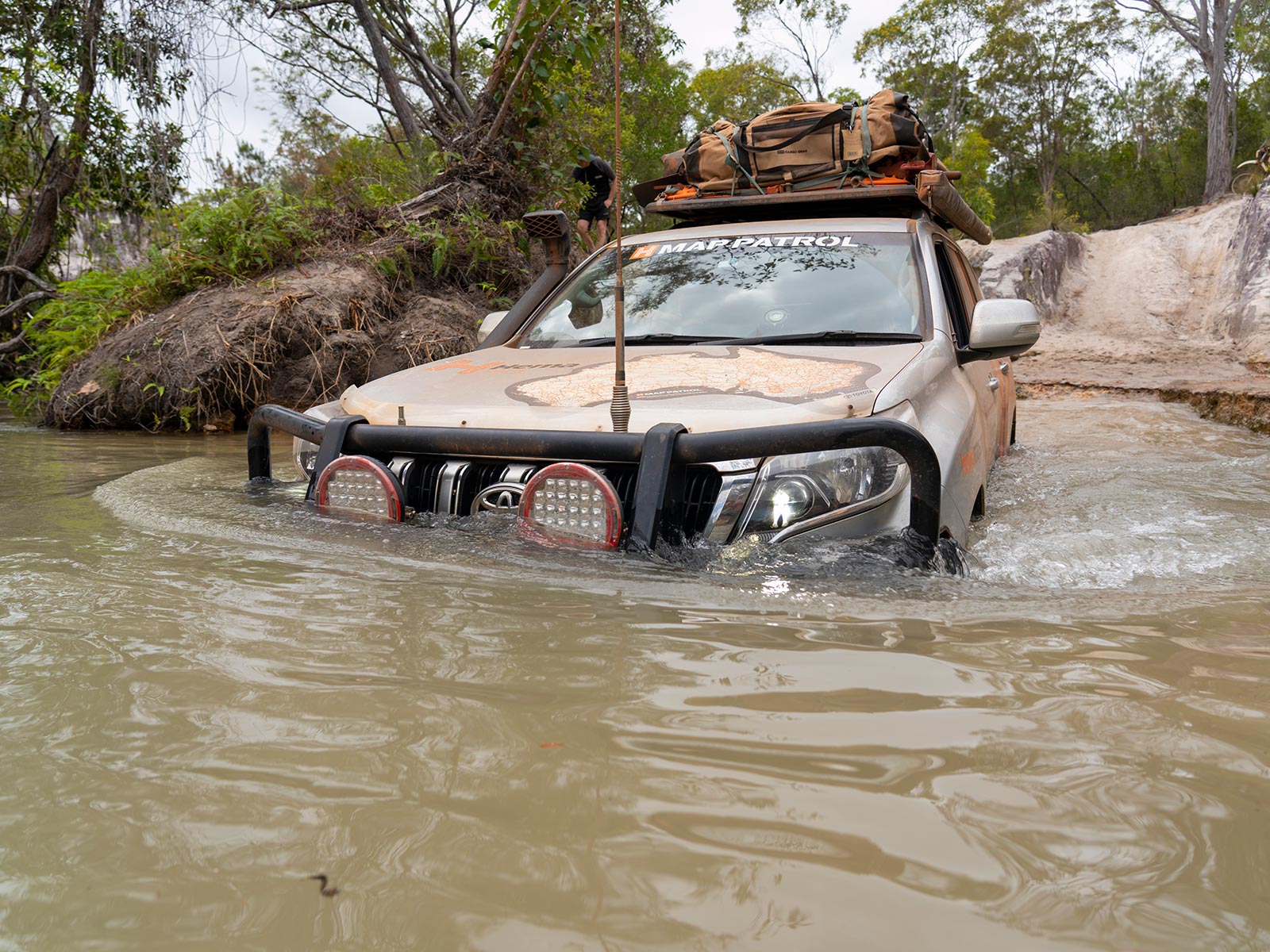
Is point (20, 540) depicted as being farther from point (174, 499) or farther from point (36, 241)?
point (36, 241)

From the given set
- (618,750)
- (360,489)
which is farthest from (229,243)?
(618,750)

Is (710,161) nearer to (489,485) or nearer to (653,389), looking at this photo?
(653,389)

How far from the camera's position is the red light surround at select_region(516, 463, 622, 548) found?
2688 millimetres

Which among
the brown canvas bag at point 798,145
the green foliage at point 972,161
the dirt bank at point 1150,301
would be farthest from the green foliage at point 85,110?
the green foliage at point 972,161

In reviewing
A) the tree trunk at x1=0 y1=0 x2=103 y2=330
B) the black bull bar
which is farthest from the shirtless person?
the tree trunk at x1=0 y1=0 x2=103 y2=330

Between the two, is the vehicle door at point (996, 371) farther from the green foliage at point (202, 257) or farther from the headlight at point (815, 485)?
the green foliage at point (202, 257)

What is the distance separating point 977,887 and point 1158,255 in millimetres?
20880

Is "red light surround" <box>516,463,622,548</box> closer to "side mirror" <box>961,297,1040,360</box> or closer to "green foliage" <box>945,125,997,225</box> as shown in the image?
"side mirror" <box>961,297,1040,360</box>

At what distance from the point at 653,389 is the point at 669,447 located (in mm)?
456

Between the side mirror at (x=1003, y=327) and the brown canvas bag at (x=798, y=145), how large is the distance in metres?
1.83

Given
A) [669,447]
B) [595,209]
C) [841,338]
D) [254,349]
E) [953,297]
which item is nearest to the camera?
[669,447]

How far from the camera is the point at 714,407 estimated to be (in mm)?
2799

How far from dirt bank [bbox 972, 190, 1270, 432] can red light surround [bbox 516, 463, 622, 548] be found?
8146 millimetres

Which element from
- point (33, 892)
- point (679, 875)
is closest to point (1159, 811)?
point (679, 875)
